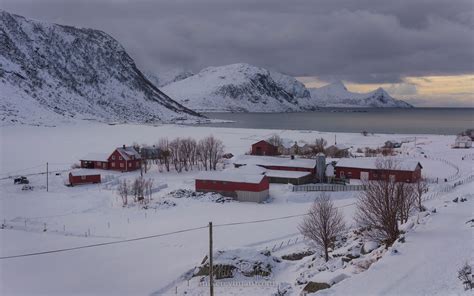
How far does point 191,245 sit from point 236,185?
51.0 feet

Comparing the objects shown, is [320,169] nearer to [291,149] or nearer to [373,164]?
[373,164]

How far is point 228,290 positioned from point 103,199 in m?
25.5

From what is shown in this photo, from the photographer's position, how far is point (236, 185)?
46.5 meters

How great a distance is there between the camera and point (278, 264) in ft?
89.7

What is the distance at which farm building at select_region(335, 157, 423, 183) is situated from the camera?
164 feet

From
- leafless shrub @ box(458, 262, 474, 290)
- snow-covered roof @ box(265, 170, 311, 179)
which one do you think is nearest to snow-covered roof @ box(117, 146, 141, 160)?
snow-covered roof @ box(265, 170, 311, 179)

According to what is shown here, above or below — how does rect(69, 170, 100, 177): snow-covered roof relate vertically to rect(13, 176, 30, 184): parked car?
above

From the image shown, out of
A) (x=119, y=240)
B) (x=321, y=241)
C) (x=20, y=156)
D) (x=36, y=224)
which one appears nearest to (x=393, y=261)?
(x=321, y=241)

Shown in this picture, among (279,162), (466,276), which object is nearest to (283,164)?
(279,162)

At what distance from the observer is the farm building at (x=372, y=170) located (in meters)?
49.9

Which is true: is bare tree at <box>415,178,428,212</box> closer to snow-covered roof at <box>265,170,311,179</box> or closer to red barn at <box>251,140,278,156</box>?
snow-covered roof at <box>265,170,311,179</box>

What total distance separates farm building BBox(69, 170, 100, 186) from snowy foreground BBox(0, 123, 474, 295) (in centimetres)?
146

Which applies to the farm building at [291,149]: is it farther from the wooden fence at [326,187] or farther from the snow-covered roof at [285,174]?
the wooden fence at [326,187]

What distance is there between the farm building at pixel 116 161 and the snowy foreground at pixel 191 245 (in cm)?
930
